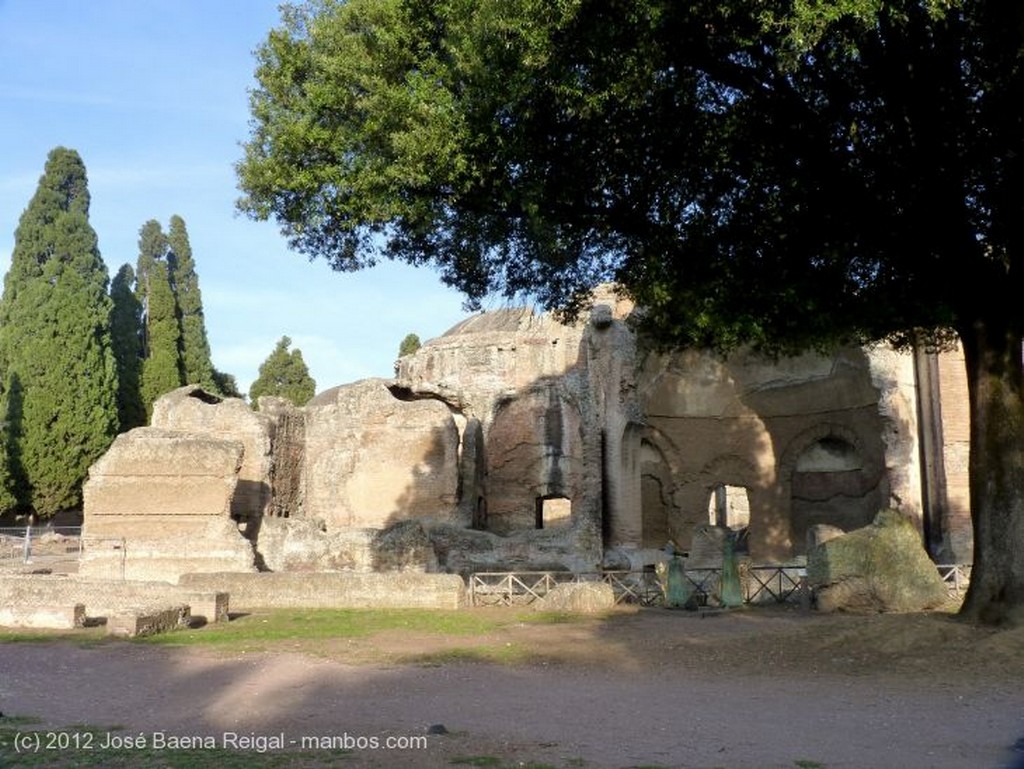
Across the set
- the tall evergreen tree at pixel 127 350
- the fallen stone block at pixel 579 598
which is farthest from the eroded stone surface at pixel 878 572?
the tall evergreen tree at pixel 127 350

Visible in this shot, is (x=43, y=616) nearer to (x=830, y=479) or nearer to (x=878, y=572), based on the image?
(x=878, y=572)

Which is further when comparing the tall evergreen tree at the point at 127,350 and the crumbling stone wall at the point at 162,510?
the tall evergreen tree at the point at 127,350

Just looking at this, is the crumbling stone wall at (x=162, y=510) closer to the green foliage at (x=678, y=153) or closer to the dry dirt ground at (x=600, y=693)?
the dry dirt ground at (x=600, y=693)

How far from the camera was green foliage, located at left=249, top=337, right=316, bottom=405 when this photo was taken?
47.5m

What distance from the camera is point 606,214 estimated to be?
36.0 ft

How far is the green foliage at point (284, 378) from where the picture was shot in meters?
47.5

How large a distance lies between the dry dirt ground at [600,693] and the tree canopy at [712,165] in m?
2.02

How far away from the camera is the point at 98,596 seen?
1425 cm

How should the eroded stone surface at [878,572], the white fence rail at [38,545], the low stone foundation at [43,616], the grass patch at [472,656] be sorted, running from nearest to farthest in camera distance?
the grass patch at [472,656]
the low stone foundation at [43,616]
the eroded stone surface at [878,572]
the white fence rail at [38,545]

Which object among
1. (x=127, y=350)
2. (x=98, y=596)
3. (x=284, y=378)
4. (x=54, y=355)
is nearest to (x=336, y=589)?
(x=98, y=596)

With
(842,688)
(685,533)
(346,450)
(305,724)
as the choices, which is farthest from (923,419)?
(305,724)

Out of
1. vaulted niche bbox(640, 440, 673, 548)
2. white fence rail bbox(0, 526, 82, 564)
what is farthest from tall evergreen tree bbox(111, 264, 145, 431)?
vaulted niche bbox(640, 440, 673, 548)

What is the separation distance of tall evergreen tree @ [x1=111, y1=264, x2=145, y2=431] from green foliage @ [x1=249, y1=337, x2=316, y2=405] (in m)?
8.19

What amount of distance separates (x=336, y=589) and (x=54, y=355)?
21.4m
